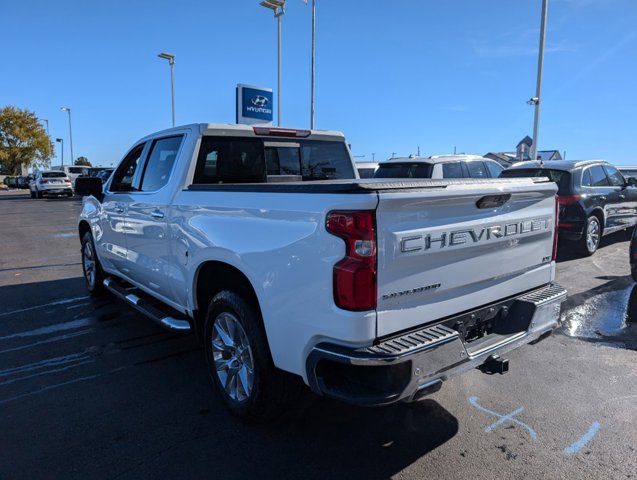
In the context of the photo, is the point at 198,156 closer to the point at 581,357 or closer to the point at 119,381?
the point at 119,381

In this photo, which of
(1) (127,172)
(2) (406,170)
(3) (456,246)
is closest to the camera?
(3) (456,246)

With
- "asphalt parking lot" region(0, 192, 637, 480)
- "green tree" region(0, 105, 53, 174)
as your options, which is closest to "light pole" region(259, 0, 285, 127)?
"asphalt parking lot" region(0, 192, 637, 480)

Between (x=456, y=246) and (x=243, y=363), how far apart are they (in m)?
1.58

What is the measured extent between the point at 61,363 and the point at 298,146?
2997 mm

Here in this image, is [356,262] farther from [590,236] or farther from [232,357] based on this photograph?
[590,236]

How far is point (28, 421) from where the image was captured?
3371 millimetres

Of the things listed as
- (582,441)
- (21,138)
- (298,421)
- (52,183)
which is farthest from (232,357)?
(21,138)

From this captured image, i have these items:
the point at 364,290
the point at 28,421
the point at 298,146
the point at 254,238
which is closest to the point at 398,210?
the point at 364,290

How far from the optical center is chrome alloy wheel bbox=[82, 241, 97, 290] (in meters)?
6.39

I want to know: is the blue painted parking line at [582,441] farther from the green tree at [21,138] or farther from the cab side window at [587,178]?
the green tree at [21,138]

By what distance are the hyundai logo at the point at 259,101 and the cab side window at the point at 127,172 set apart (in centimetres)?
1039

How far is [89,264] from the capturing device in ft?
21.6

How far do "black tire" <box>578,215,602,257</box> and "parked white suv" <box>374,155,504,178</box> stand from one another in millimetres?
2652

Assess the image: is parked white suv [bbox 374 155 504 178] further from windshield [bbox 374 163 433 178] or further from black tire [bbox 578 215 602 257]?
black tire [bbox 578 215 602 257]
